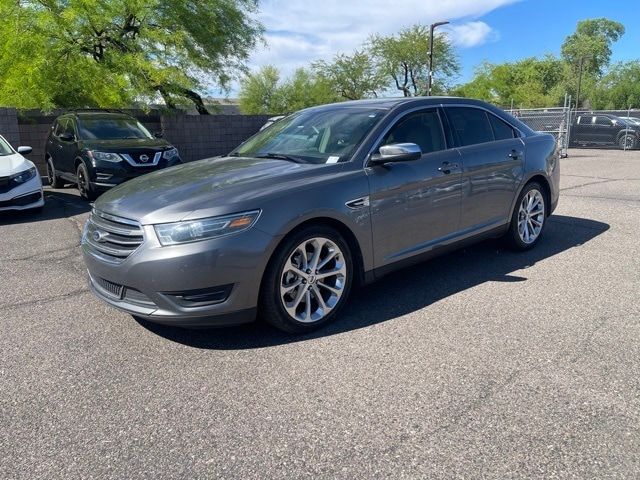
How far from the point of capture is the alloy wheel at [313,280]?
372 centimetres

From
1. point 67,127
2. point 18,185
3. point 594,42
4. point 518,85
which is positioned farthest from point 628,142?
point 594,42

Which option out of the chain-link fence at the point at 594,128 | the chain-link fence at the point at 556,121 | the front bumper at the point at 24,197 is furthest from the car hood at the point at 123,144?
the chain-link fence at the point at 594,128

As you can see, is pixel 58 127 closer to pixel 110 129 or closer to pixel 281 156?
pixel 110 129

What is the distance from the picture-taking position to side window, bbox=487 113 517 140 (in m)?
5.54

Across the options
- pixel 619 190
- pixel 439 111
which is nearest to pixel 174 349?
pixel 439 111

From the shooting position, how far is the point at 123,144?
9.95 m

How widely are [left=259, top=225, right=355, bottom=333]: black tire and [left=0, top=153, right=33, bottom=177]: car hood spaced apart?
634cm

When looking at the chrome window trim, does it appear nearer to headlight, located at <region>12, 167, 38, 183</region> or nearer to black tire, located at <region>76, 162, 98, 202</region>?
headlight, located at <region>12, 167, 38, 183</region>

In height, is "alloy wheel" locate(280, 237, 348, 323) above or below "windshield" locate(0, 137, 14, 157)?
below

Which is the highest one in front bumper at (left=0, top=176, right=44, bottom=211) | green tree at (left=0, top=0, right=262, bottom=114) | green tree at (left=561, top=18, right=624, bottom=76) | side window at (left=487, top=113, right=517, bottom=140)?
green tree at (left=561, top=18, right=624, bottom=76)

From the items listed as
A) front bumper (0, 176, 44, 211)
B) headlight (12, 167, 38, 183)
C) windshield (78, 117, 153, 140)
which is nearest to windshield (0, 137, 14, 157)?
headlight (12, 167, 38, 183)

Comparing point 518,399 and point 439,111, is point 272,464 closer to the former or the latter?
point 518,399

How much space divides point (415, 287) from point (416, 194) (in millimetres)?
890

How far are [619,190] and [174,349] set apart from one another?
955 centimetres
